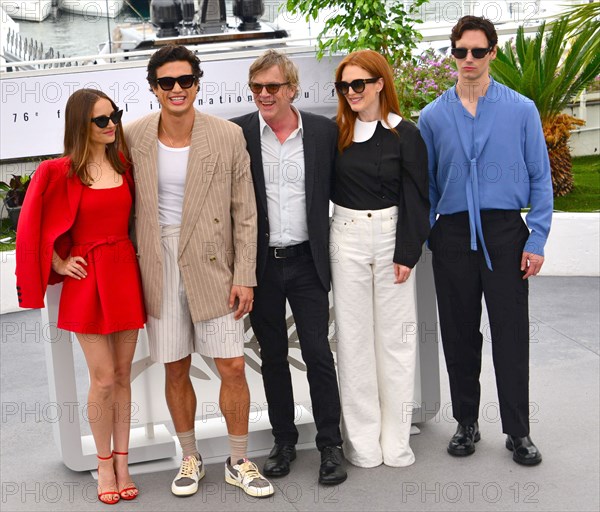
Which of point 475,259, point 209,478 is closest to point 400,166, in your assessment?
point 475,259

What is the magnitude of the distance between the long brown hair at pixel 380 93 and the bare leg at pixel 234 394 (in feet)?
3.47

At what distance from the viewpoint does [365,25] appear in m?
9.20

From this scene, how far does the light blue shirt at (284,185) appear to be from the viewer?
14.4ft

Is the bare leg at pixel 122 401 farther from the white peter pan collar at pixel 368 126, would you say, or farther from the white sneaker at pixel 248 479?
the white peter pan collar at pixel 368 126

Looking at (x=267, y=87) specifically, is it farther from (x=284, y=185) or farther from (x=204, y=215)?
(x=204, y=215)

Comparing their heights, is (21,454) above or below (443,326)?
below

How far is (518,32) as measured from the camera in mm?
9297

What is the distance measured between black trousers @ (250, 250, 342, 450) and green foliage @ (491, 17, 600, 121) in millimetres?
5131

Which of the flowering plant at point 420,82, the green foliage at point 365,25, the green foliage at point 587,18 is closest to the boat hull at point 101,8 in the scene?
the green foliage at point 365,25

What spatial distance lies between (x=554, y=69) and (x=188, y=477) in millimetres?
5968

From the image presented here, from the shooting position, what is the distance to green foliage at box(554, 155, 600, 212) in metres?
9.34

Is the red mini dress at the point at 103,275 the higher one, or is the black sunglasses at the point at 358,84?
the black sunglasses at the point at 358,84

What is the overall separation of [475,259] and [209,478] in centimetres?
158

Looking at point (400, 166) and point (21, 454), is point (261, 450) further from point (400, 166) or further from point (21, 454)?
point (400, 166)
